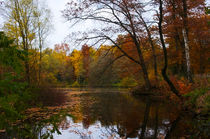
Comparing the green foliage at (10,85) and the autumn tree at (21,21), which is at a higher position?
the autumn tree at (21,21)

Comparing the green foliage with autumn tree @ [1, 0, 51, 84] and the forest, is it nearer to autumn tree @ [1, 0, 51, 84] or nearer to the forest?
the forest

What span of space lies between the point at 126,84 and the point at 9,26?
2674cm

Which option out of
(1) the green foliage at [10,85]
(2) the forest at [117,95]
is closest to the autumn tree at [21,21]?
(2) the forest at [117,95]

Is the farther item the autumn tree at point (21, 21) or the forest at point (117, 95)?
the autumn tree at point (21, 21)

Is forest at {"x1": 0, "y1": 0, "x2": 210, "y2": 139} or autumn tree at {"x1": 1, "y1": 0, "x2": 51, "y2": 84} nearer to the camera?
forest at {"x1": 0, "y1": 0, "x2": 210, "y2": 139}

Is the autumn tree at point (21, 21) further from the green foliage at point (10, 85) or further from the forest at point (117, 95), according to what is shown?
the green foliage at point (10, 85)

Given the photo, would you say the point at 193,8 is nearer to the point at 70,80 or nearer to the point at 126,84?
the point at 126,84

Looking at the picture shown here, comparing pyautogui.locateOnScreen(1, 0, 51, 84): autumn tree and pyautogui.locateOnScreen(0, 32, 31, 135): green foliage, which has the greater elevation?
pyautogui.locateOnScreen(1, 0, 51, 84): autumn tree

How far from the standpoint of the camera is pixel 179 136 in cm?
496

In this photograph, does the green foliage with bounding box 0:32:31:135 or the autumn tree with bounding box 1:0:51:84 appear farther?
the autumn tree with bounding box 1:0:51:84

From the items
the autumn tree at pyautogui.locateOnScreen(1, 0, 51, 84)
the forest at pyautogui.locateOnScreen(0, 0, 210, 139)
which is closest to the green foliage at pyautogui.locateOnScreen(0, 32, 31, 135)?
the forest at pyautogui.locateOnScreen(0, 0, 210, 139)

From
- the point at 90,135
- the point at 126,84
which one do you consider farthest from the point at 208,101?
the point at 126,84

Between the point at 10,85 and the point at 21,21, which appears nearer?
the point at 10,85

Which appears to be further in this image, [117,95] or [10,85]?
[117,95]
